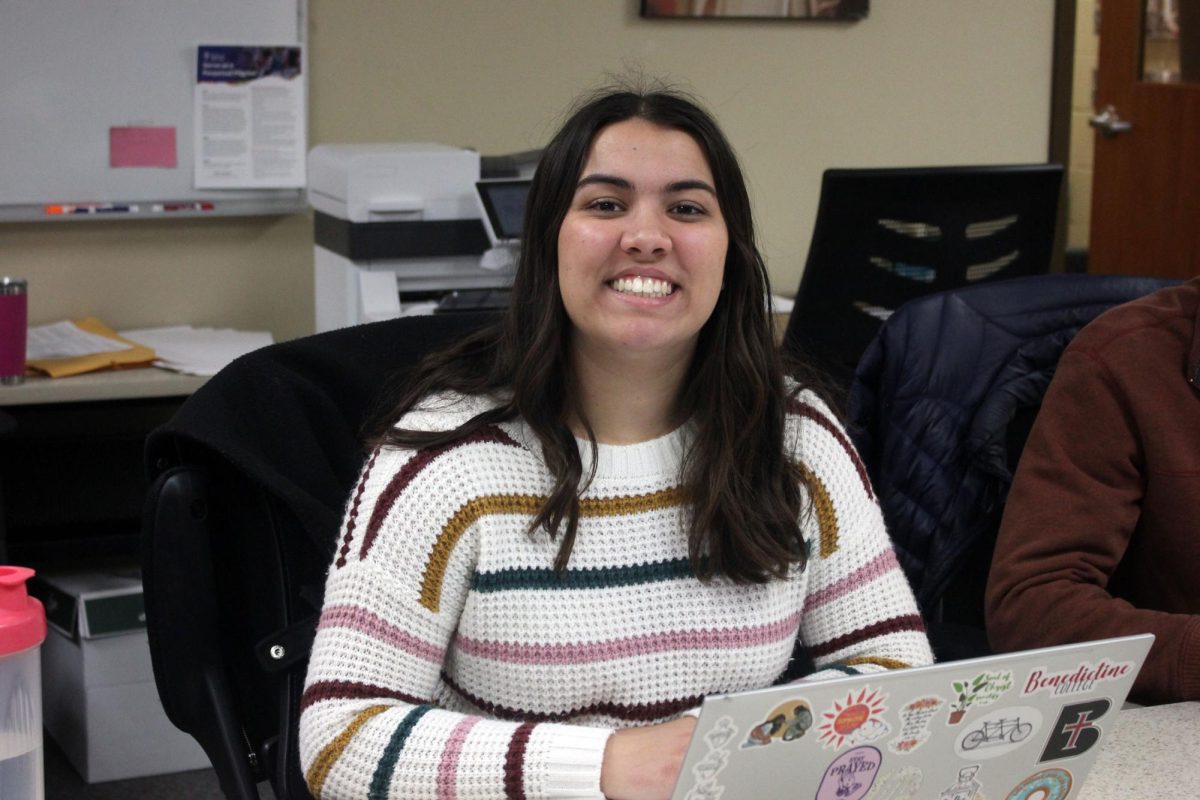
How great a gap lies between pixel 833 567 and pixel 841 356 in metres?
1.54

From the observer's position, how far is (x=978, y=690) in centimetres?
98

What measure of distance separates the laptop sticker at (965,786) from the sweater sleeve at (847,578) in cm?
35

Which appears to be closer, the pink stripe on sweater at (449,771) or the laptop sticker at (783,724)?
the laptop sticker at (783,724)

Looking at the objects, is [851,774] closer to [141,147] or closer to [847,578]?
[847,578]

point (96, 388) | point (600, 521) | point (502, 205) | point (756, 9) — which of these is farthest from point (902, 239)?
point (600, 521)

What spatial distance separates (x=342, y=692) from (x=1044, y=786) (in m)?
0.54

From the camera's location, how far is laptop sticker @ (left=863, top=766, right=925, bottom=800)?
0.99 metres

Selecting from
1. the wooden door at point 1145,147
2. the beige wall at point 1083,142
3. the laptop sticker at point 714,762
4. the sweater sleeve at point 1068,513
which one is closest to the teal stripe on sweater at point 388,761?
the laptop sticker at point 714,762

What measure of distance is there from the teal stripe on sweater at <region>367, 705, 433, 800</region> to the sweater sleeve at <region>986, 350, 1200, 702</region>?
68 cm

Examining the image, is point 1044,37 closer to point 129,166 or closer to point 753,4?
point 753,4

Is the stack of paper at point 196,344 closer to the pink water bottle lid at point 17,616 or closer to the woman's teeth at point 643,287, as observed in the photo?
the pink water bottle lid at point 17,616

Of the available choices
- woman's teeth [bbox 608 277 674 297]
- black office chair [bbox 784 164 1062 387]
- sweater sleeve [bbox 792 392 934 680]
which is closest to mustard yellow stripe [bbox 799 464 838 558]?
sweater sleeve [bbox 792 392 934 680]

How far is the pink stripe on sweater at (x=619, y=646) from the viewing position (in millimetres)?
1306

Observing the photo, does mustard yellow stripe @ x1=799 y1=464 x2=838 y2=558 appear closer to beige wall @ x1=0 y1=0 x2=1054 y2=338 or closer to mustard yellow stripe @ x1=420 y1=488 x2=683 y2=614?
mustard yellow stripe @ x1=420 y1=488 x2=683 y2=614
